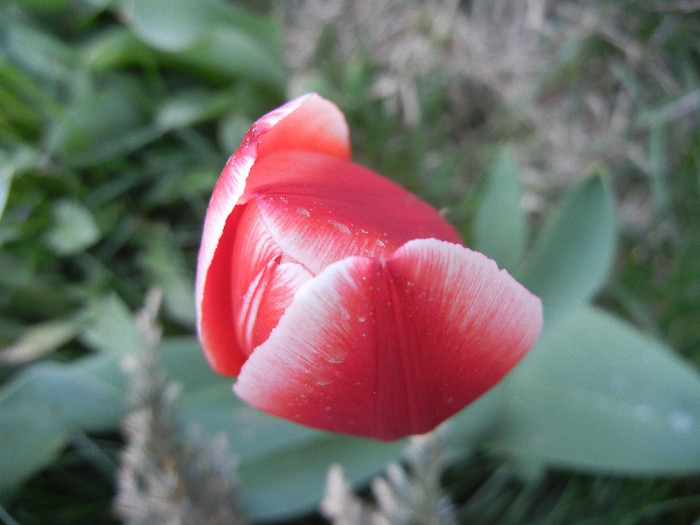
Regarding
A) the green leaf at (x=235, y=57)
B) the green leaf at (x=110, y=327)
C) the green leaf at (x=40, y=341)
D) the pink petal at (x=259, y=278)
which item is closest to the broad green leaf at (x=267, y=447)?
the green leaf at (x=110, y=327)

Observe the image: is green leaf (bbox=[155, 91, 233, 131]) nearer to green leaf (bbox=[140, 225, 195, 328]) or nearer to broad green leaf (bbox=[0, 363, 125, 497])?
green leaf (bbox=[140, 225, 195, 328])

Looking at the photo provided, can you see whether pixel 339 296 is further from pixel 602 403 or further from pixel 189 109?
pixel 189 109

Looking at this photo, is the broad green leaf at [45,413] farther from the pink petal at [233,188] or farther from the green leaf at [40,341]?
the pink petal at [233,188]

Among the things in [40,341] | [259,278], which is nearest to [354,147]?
[40,341]

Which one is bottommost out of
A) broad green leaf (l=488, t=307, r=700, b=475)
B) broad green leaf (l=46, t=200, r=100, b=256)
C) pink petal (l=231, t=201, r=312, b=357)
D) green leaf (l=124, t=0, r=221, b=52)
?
broad green leaf (l=46, t=200, r=100, b=256)

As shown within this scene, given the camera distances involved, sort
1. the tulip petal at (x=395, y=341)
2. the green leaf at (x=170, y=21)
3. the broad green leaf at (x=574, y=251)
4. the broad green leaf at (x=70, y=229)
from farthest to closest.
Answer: the broad green leaf at (x=70, y=229), the green leaf at (x=170, y=21), the broad green leaf at (x=574, y=251), the tulip petal at (x=395, y=341)

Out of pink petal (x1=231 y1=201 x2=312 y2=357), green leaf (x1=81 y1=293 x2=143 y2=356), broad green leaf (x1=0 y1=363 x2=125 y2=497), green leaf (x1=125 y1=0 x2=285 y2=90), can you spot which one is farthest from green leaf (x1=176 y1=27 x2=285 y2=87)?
pink petal (x1=231 y1=201 x2=312 y2=357)

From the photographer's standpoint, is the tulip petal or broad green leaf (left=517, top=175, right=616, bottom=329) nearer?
the tulip petal
